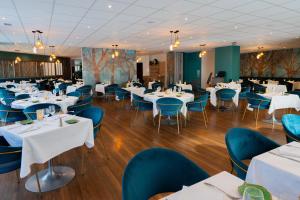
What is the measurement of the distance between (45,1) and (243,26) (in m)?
5.75

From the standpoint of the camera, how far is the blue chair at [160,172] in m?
1.43

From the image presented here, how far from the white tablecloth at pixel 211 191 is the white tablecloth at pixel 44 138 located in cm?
186

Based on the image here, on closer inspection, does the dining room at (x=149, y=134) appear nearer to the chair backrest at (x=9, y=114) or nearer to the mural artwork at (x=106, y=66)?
the chair backrest at (x=9, y=114)

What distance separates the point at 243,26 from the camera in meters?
6.43

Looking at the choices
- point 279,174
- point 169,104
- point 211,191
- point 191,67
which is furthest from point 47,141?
point 191,67

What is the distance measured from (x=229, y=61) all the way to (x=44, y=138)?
36.9 feet

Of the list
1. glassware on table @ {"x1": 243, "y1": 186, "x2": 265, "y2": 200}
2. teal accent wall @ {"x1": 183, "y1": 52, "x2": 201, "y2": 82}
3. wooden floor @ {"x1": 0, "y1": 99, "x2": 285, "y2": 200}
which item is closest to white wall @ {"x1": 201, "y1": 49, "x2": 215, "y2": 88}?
teal accent wall @ {"x1": 183, "y1": 52, "x2": 201, "y2": 82}

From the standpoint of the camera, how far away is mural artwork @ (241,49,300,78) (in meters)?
13.7

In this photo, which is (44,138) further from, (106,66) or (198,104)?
(106,66)

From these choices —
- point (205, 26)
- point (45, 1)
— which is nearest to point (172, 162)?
point (45, 1)

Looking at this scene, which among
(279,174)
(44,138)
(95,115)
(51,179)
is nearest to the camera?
(279,174)

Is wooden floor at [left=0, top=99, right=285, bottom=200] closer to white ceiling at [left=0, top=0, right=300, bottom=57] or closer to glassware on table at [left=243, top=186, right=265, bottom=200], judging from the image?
glassware on table at [left=243, top=186, right=265, bottom=200]

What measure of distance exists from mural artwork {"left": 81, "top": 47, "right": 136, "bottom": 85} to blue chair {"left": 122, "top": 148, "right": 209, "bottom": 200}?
10.9 m

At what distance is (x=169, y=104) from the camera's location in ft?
15.5
